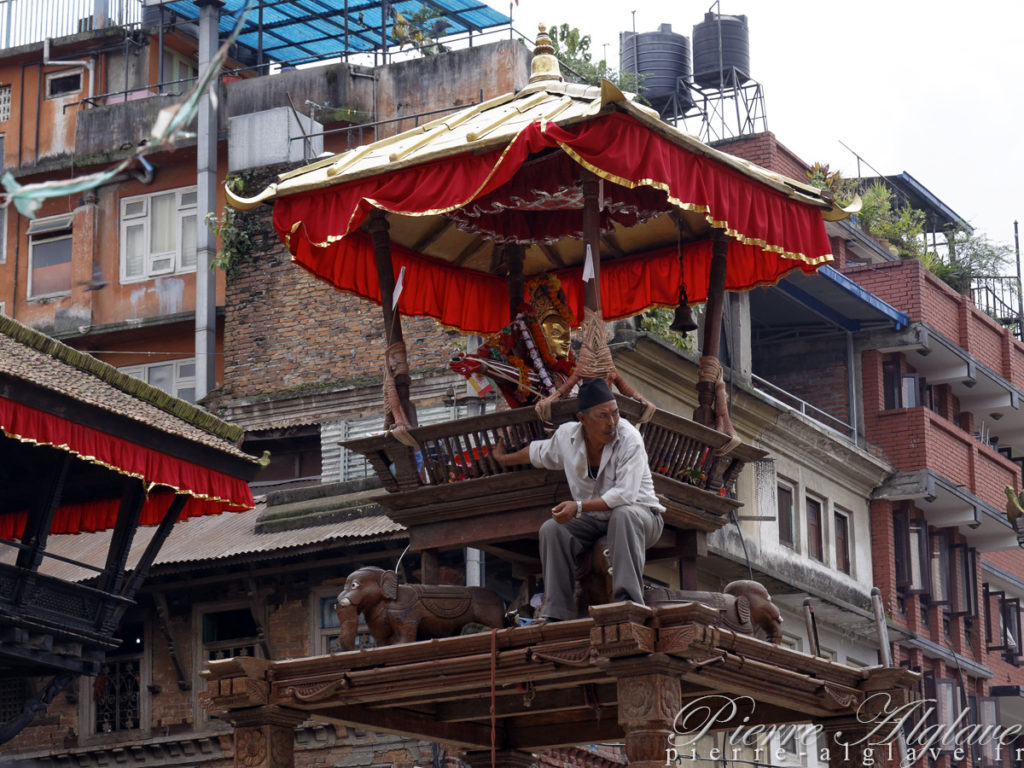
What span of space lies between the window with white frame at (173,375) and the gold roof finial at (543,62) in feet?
66.6

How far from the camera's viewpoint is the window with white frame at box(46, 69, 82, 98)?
129 ft

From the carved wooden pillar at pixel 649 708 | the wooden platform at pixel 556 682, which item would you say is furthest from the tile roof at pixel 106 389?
the carved wooden pillar at pixel 649 708

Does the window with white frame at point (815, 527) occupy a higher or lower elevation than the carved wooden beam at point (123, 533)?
higher

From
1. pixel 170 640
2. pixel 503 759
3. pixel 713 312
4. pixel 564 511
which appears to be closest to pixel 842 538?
pixel 170 640

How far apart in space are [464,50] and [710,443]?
20753 millimetres

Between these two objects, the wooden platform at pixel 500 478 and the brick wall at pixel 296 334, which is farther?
the brick wall at pixel 296 334

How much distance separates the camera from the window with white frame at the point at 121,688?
95.1 feet

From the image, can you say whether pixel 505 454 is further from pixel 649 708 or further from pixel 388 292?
pixel 649 708

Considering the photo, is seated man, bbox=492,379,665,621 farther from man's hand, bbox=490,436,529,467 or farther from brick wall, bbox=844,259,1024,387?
brick wall, bbox=844,259,1024,387

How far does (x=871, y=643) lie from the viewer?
3725 cm

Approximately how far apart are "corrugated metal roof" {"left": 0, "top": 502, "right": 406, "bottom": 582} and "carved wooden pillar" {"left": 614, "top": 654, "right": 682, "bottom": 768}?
13.3 m

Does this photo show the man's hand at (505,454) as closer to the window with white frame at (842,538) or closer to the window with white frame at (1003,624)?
the window with white frame at (842,538)

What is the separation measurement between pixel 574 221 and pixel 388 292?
64.9 inches

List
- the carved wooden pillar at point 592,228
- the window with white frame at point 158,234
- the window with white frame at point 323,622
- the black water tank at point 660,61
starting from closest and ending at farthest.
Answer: the carved wooden pillar at point 592,228, the window with white frame at point 323,622, the window with white frame at point 158,234, the black water tank at point 660,61
